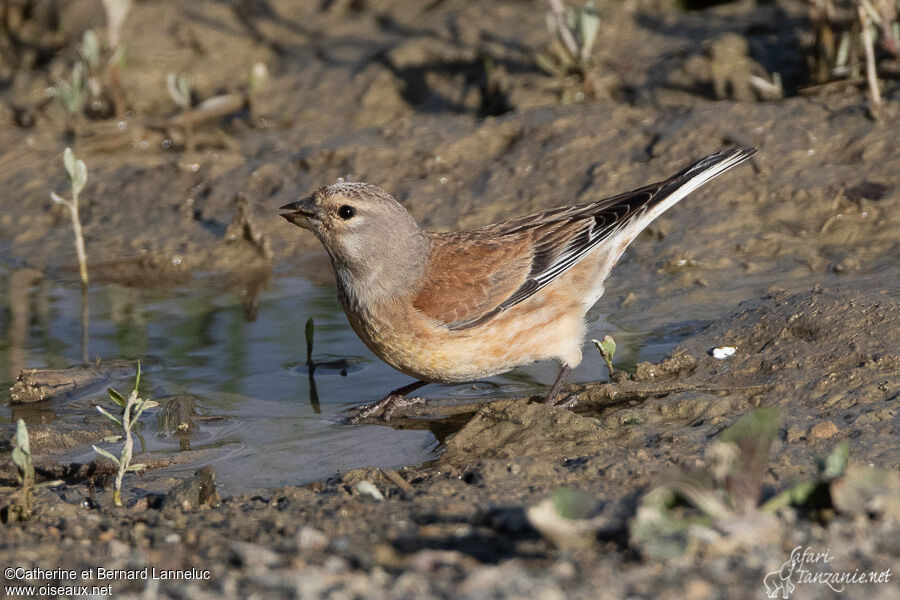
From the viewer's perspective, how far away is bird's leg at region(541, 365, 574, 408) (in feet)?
19.8

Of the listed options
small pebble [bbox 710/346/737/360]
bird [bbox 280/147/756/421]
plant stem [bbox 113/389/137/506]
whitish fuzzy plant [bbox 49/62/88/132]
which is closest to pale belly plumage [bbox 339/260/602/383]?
bird [bbox 280/147/756/421]

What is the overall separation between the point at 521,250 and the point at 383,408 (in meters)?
1.31

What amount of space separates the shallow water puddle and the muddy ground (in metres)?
0.36

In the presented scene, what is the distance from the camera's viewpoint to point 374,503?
4426 mm

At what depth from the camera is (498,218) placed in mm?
8688

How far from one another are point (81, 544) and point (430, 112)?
6862mm

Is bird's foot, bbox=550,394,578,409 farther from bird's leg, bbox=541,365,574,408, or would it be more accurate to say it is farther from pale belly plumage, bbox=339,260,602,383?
pale belly plumage, bbox=339,260,602,383

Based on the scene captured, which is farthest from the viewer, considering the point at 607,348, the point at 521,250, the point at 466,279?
the point at 521,250

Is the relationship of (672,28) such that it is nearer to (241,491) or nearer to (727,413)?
(727,413)

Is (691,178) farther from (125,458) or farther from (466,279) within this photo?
(125,458)

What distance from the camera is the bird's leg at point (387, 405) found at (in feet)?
20.5

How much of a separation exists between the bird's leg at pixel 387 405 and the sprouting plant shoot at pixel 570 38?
13.4 feet

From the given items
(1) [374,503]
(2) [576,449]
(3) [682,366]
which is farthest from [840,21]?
(1) [374,503]

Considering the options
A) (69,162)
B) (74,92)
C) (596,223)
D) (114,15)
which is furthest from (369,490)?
(114,15)
